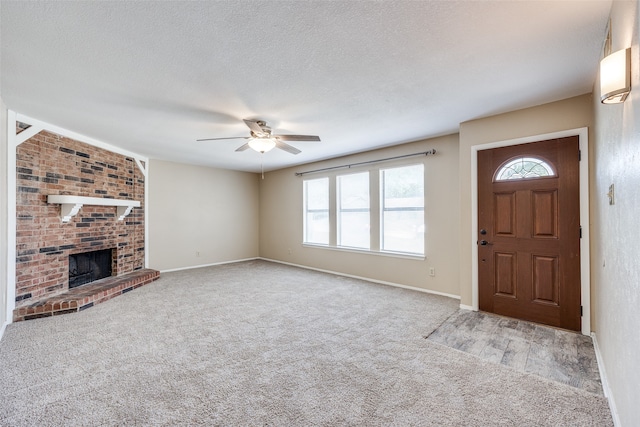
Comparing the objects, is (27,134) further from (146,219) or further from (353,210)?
(353,210)

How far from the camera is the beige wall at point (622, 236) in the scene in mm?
1278

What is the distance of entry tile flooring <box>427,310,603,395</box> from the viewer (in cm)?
216

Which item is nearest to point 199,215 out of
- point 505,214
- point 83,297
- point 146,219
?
point 146,219

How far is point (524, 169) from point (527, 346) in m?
1.87

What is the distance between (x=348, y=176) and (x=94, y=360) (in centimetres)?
453

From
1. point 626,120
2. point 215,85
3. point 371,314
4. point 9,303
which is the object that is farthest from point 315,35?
point 9,303

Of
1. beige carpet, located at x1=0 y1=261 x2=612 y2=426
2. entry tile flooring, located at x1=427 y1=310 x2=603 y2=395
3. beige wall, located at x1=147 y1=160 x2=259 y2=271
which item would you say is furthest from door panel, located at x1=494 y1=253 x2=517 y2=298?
beige wall, located at x1=147 y1=160 x2=259 y2=271

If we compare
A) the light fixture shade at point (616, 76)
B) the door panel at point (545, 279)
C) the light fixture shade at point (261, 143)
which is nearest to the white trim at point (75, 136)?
the light fixture shade at point (261, 143)

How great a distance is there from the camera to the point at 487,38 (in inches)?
75.0

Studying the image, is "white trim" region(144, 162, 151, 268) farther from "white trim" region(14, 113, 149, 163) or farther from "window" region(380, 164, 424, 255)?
"window" region(380, 164, 424, 255)

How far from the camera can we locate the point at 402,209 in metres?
4.79

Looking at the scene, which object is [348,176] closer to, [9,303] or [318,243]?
[318,243]

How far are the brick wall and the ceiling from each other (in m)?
0.57

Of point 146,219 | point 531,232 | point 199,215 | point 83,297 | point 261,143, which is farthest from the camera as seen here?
point 199,215
